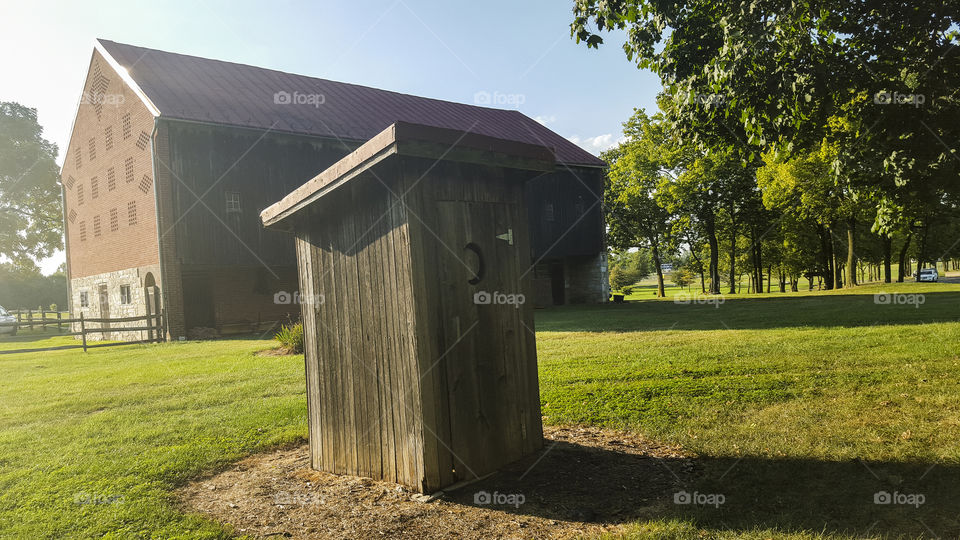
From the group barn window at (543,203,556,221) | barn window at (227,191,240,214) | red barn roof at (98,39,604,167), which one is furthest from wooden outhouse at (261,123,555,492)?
barn window at (543,203,556,221)

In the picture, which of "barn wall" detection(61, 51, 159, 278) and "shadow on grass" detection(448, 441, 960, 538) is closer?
"shadow on grass" detection(448, 441, 960, 538)

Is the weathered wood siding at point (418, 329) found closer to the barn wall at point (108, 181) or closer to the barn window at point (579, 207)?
the barn wall at point (108, 181)

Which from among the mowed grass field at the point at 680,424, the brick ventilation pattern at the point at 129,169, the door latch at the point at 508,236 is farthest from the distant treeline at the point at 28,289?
the door latch at the point at 508,236

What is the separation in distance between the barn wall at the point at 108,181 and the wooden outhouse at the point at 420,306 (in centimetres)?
1891

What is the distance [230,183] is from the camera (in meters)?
21.3

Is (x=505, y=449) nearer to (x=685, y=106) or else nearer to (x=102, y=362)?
(x=685, y=106)

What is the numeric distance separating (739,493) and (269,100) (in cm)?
2361

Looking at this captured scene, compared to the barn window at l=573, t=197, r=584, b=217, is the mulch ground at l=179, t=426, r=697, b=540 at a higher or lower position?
lower

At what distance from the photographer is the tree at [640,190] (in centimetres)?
3997

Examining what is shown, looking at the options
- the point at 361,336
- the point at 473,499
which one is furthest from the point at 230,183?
the point at 473,499

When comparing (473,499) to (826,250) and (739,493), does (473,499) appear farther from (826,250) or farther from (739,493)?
(826,250)

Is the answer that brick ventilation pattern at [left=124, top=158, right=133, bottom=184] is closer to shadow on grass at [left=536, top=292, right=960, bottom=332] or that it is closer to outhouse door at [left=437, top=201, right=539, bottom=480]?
shadow on grass at [left=536, top=292, right=960, bottom=332]

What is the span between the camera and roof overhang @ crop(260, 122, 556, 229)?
3.97 m

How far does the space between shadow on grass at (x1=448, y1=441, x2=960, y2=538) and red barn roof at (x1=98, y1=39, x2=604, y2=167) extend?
17263mm
